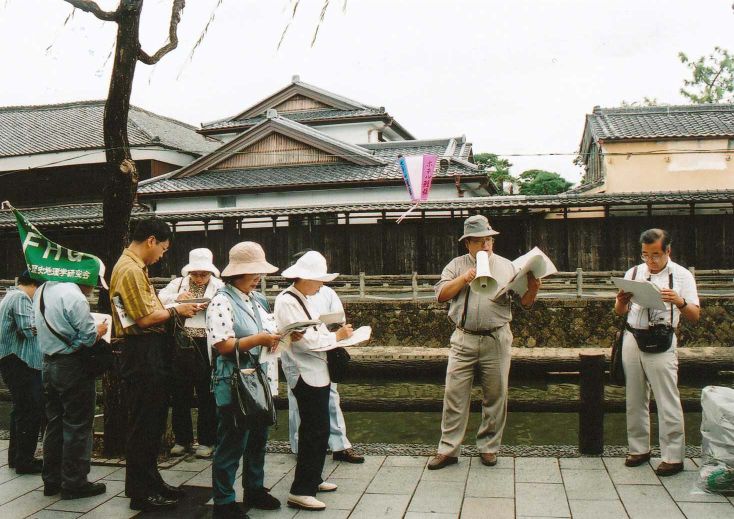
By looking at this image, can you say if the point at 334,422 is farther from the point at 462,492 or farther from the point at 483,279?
the point at 483,279

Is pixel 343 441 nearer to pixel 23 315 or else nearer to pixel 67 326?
pixel 67 326

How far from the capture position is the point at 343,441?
4848 millimetres

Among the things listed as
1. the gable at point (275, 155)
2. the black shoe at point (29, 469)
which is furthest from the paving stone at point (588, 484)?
the gable at point (275, 155)

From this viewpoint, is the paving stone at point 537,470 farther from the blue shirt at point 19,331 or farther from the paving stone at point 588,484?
the blue shirt at point 19,331

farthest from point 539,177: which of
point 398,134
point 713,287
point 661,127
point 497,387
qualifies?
point 497,387

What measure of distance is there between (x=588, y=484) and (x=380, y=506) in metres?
1.44

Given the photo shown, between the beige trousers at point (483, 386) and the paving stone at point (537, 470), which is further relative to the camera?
the beige trousers at point (483, 386)

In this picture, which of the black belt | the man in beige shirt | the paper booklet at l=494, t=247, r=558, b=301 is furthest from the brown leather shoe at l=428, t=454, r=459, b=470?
the paper booklet at l=494, t=247, r=558, b=301

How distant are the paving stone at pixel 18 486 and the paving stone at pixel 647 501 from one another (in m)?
4.10

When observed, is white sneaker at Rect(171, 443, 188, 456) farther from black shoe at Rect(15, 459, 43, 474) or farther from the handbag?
the handbag

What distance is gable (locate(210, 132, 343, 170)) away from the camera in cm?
2325

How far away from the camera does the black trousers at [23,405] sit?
4.74 m

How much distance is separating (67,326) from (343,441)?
225 cm

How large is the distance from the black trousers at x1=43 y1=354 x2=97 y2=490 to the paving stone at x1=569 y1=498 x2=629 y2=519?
328cm
